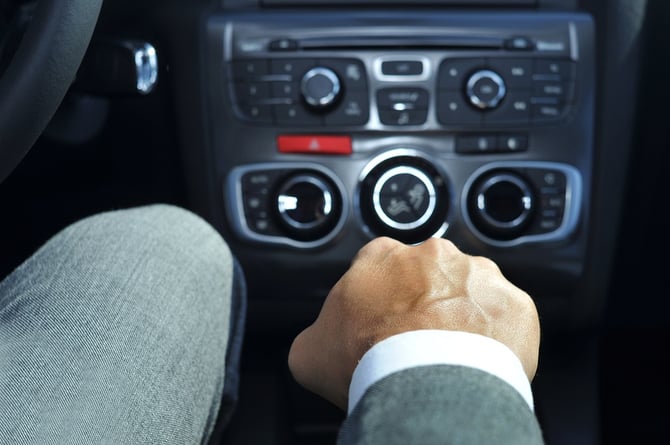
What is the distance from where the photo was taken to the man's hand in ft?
2.20

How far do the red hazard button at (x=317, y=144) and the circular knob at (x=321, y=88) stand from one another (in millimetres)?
52

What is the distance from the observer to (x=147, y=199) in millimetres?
1398

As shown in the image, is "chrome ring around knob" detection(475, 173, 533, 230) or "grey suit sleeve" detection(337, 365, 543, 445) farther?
"chrome ring around knob" detection(475, 173, 533, 230)

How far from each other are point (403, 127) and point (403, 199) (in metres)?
0.10

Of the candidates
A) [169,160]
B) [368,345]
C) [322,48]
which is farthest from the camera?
[169,160]

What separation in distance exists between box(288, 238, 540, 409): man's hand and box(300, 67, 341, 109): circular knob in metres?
0.44

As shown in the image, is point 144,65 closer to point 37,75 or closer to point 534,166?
point 37,75

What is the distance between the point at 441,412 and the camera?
501mm

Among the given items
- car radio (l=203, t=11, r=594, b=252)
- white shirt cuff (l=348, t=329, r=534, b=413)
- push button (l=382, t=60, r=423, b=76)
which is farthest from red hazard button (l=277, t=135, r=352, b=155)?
white shirt cuff (l=348, t=329, r=534, b=413)

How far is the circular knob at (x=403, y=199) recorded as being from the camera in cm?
120

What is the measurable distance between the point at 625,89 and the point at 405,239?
36cm

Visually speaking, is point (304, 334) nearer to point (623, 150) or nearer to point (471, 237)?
point (471, 237)

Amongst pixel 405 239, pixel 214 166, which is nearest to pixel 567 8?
pixel 405 239

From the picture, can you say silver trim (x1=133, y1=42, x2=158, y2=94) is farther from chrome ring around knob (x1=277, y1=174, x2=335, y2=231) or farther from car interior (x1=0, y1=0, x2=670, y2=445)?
chrome ring around knob (x1=277, y1=174, x2=335, y2=231)
